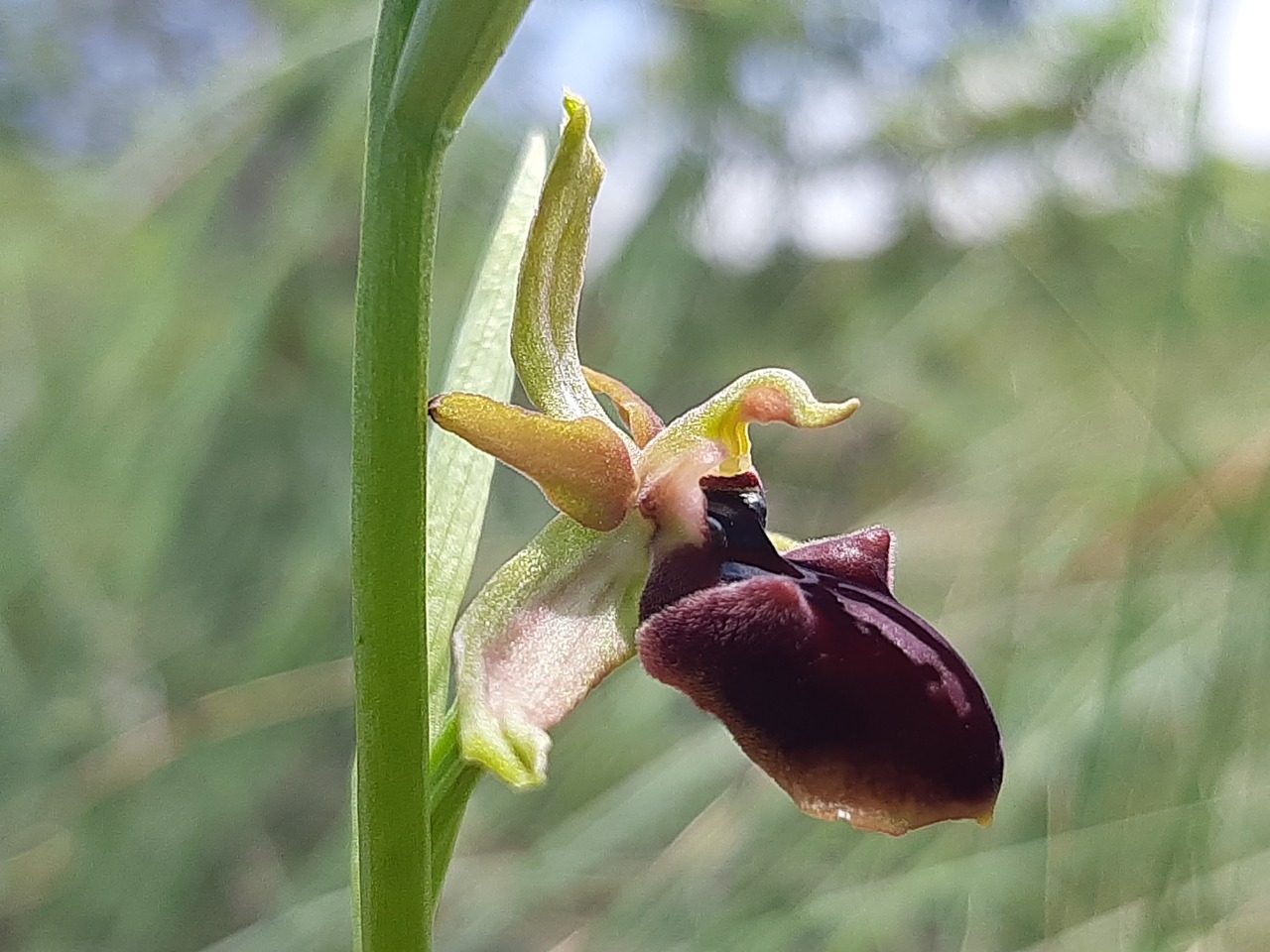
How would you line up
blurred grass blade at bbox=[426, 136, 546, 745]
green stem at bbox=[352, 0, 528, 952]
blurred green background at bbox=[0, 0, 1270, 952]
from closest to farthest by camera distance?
green stem at bbox=[352, 0, 528, 952] → blurred grass blade at bbox=[426, 136, 546, 745] → blurred green background at bbox=[0, 0, 1270, 952]

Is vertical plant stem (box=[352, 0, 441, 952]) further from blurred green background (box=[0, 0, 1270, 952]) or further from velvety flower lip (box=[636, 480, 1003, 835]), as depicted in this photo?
blurred green background (box=[0, 0, 1270, 952])

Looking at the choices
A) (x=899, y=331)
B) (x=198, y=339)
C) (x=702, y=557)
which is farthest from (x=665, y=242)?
(x=702, y=557)

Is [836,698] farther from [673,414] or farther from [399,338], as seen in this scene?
[673,414]

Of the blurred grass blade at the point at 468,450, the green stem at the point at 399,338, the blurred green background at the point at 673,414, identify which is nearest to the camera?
the green stem at the point at 399,338

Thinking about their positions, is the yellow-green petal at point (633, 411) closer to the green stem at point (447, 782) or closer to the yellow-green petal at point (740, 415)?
the yellow-green petal at point (740, 415)

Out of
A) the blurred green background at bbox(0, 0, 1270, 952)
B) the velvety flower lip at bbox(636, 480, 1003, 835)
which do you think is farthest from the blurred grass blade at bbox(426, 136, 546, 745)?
the blurred green background at bbox(0, 0, 1270, 952)

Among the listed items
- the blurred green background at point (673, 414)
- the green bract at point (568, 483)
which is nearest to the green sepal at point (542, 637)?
the green bract at point (568, 483)

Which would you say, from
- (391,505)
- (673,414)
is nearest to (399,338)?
(391,505)
